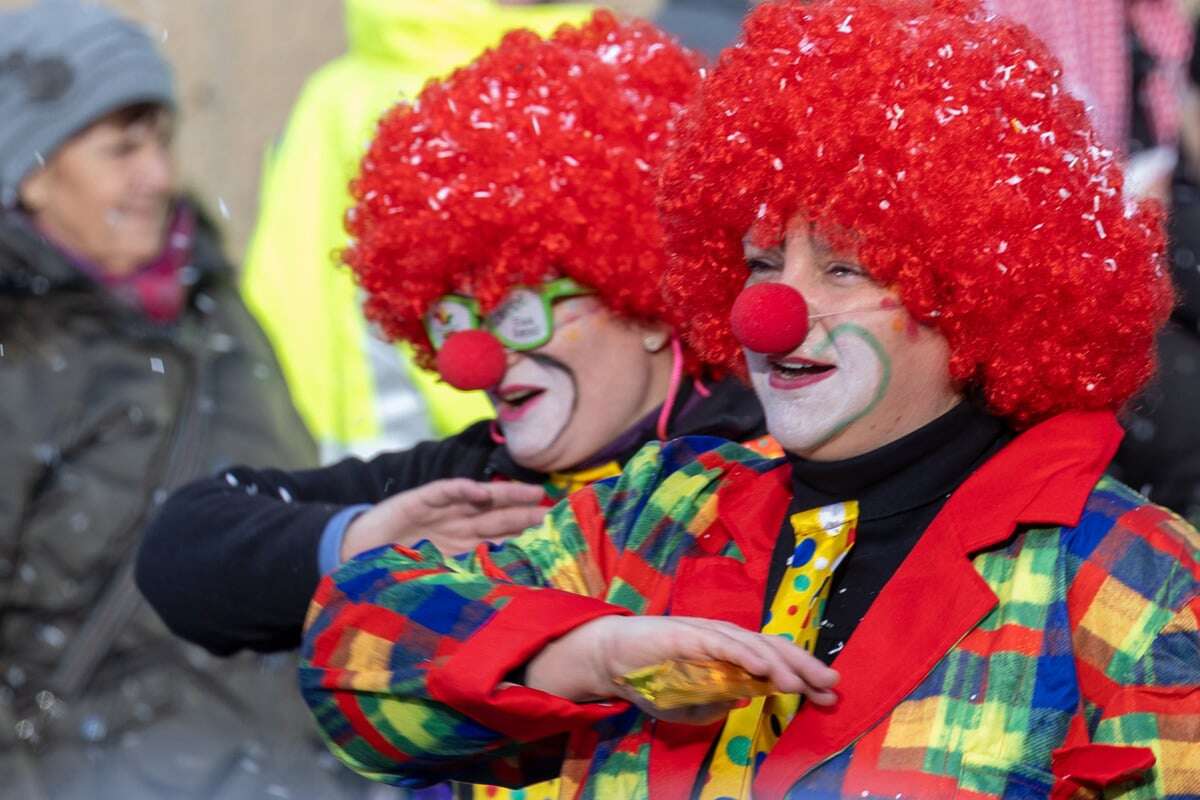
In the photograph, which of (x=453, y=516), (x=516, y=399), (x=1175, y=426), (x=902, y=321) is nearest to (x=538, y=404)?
(x=516, y=399)

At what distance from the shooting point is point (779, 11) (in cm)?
226

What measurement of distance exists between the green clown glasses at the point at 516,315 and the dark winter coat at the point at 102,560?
1.16m

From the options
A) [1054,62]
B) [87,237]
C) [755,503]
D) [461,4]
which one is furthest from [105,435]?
[1054,62]

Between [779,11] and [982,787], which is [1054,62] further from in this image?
[982,787]

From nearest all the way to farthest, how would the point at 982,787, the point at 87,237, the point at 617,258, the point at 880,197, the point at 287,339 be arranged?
the point at 982,787 < the point at 880,197 < the point at 617,258 < the point at 87,237 < the point at 287,339

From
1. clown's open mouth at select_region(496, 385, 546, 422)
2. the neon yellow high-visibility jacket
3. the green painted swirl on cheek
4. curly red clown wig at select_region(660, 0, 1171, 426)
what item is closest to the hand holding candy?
the green painted swirl on cheek

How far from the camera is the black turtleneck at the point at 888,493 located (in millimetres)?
2094

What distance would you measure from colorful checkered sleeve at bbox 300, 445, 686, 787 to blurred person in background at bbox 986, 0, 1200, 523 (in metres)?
1.30

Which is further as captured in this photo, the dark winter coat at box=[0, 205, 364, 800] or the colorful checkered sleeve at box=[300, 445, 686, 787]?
the dark winter coat at box=[0, 205, 364, 800]

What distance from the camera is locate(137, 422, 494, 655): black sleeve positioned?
8.83ft

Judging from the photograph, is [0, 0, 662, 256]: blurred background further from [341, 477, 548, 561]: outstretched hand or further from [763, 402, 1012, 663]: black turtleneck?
[763, 402, 1012, 663]: black turtleneck

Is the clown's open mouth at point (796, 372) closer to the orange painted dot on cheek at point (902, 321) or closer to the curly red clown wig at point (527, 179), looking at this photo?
the orange painted dot on cheek at point (902, 321)

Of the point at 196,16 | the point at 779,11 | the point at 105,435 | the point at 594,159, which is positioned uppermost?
the point at 779,11

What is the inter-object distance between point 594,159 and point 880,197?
683 millimetres
